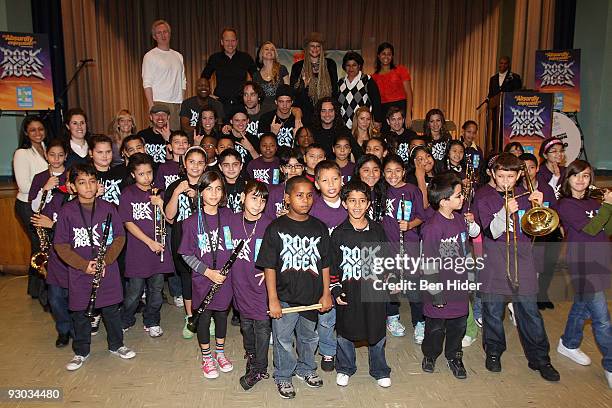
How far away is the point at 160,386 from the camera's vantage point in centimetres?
339

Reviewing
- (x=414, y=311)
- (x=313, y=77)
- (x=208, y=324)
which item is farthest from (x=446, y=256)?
(x=313, y=77)

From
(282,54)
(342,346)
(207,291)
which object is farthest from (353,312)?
(282,54)

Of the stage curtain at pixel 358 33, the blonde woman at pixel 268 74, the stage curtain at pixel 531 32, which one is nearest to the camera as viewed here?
the blonde woman at pixel 268 74

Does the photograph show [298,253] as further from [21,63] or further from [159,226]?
[21,63]

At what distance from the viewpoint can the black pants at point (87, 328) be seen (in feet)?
12.1

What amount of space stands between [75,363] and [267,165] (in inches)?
86.0

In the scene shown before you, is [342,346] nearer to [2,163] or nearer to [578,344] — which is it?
[578,344]

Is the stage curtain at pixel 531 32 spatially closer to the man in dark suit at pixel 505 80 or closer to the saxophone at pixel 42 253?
the man in dark suit at pixel 505 80

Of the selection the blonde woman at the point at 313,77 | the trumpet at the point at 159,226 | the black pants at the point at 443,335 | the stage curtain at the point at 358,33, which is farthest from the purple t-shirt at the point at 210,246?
the stage curtain at the point at 358,33

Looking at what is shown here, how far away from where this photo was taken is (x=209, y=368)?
351 centimetres

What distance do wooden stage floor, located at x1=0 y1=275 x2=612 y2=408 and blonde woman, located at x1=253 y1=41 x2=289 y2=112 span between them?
278 cm

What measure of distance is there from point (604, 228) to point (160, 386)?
309cm

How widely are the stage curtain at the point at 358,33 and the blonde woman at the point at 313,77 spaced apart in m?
5.37

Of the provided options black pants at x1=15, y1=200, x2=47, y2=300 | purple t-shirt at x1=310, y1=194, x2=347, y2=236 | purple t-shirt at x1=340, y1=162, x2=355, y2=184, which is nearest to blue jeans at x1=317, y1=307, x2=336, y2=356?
purple t-shirt at x1=310, y1=194, x2=347, y2=236
